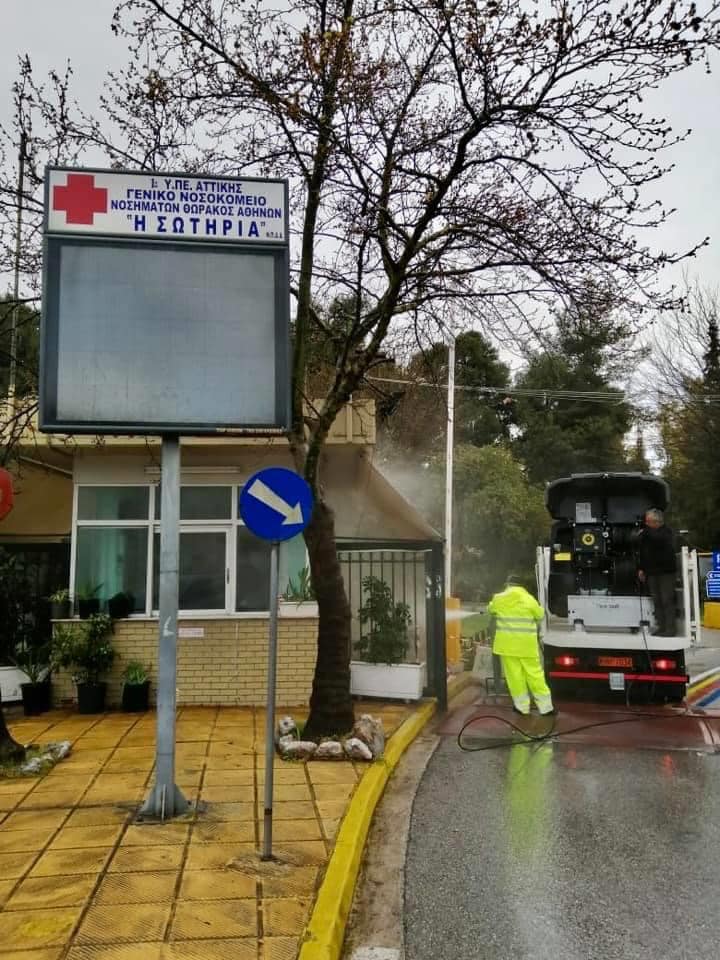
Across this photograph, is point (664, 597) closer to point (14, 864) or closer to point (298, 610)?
point (298, 610)

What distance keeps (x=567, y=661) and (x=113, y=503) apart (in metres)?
6.69

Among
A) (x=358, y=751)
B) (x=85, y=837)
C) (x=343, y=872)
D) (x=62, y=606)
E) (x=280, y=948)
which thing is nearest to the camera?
(x=280, y=948)

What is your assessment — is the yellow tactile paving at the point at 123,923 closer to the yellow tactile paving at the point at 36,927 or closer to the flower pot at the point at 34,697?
the yellow tactile paving at the point at 36,927

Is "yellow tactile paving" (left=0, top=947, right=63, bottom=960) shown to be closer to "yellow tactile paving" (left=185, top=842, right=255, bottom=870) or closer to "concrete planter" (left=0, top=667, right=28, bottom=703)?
"yellow tactile paving" (left=185, top=842, right=255, bottom=870)

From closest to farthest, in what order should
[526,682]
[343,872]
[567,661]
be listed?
[343,872]
[526,682]
[567,661]

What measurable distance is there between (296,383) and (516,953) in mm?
5467

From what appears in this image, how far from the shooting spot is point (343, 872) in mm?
4660

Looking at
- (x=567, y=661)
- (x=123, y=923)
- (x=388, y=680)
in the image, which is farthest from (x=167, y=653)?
(x=567, y=661)

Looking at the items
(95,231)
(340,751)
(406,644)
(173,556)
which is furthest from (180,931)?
(406,644)

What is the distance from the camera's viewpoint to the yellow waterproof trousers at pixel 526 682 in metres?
9.81

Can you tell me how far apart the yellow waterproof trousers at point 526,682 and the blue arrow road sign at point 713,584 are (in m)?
18.7

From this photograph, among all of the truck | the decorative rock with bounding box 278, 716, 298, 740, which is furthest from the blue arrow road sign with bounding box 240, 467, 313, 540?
the truck

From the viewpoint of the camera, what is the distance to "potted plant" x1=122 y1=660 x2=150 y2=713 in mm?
9742

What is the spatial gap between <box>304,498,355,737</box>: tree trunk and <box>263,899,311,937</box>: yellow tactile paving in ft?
11.1
